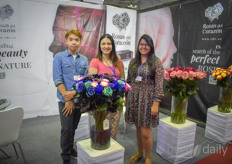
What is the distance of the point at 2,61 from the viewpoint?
3.20 m

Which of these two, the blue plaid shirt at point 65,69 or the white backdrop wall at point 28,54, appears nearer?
the blue plaid shirt at point 65,69

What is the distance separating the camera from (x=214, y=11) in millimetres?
3037

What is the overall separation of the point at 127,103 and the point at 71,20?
246cm

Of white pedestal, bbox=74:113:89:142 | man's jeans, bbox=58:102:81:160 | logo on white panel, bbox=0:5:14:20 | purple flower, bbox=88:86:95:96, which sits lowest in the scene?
white pedestal, bbox=74:113:89:142

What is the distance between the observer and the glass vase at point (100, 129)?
139cm

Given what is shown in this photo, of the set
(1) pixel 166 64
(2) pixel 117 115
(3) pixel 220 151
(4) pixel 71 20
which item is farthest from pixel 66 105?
(1) pixel 166 64

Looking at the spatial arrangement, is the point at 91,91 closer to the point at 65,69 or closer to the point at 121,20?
the point at 65,69

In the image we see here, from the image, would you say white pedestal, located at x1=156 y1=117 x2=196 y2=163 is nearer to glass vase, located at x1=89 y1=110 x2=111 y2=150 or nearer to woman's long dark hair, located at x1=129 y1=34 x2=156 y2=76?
woman's long dark hair, located at x1=129 y1=34 x2=156 y2=76

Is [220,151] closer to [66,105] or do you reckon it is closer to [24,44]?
[66,105]

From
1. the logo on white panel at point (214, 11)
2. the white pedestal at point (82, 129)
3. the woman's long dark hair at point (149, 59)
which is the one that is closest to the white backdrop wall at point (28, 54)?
the white pedestal at point (82, 129)

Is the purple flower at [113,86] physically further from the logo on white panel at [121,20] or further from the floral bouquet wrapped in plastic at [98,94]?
the logo on white panel at [121,20]

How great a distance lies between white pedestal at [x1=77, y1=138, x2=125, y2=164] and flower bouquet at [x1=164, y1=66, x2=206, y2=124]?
1146 millimetres

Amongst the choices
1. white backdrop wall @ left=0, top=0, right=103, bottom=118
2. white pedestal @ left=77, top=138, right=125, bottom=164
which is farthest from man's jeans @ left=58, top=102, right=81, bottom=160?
white backdrop wall @ left=0, top=0, right=103, bottom=118

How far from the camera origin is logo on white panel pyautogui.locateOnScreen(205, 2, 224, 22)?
296cm
